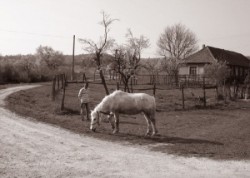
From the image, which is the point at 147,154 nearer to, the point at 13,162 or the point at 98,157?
the point at 98,157

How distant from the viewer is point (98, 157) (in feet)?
33.9

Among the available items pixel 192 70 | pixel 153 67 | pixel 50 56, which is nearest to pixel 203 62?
pixel 192 70

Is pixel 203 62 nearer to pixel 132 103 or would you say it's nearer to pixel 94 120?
pixel 132 103

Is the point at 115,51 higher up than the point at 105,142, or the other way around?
the point at 115,51

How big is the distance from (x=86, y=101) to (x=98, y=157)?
8.62m

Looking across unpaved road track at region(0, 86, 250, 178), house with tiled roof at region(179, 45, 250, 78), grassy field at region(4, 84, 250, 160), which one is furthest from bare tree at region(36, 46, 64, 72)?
unpaved road track at region(0, 86, 250, 178)

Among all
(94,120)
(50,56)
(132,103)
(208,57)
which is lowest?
(94,120)

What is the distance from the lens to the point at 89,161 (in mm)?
9828

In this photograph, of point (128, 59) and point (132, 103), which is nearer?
point (132, 103)

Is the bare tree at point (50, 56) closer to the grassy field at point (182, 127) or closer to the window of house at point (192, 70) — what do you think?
the window of house at point (192, 70)

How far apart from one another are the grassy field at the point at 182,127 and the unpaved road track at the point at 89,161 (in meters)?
1.09

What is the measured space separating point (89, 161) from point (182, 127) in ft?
28.2

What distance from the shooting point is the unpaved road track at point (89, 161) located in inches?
347

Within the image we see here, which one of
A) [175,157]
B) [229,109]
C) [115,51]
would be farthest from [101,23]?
[175,157]
